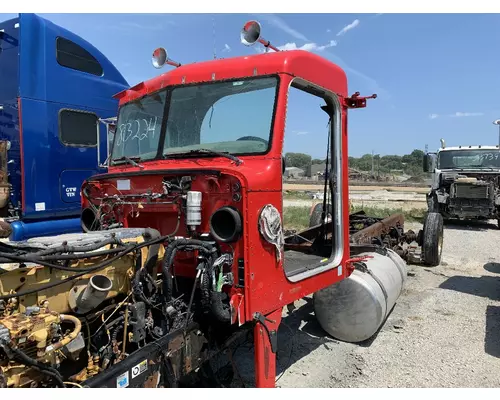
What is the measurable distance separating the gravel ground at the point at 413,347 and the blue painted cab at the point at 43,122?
3558 mm

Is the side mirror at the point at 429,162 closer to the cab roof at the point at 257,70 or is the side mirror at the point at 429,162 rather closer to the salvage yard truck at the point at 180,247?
the salvage yard truck at the point at 180,247

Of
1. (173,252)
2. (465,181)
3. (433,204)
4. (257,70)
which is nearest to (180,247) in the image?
(173,252)

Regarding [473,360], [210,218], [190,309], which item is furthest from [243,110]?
[473,360]

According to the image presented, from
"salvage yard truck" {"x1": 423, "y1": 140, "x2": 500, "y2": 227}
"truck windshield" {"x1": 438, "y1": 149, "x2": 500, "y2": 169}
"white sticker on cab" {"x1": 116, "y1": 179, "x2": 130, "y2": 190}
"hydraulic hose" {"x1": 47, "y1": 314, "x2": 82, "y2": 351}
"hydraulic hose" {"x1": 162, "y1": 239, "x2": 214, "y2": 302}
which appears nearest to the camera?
"hydraulic hose" {"x1": 47, "y1": 314, "x2": 82, "y2": 351}

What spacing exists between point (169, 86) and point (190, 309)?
197cm

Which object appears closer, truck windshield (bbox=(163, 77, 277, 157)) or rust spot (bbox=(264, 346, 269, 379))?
rust spot (bbox=(264, 346, 269, 379))

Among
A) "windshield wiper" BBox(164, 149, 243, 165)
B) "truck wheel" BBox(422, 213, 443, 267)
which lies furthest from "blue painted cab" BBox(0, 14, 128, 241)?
"truck wheel" BBox(422, 213, 443, 267)

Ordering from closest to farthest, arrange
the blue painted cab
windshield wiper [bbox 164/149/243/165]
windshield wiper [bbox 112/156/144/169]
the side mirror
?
1. windshield wiper [bbox 164/149/243/165]
2. windshield wiper [bbox 112/156/144/169]
3. the blue painted cab
4. the side mirror

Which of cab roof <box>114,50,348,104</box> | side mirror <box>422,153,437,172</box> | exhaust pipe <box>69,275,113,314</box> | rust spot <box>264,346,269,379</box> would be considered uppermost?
cab roof <box>114,50,348,104</box>

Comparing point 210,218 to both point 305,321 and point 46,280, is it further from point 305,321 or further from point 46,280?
point 305,321

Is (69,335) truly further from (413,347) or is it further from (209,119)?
(413,347)

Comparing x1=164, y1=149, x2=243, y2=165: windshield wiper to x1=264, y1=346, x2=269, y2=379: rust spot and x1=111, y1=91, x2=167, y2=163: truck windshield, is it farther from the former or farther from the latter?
x1=264, y1=346, x2=269, y2=379: rust spot

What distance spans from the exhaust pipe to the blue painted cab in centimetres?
348

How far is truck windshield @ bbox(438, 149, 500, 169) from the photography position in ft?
45.7
